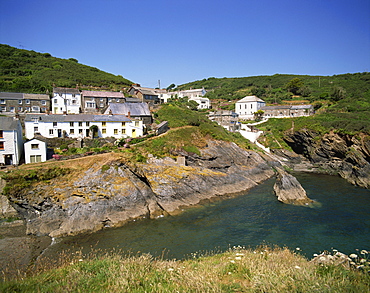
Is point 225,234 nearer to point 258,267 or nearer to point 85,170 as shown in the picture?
point 258,267

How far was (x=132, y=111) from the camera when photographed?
164ft

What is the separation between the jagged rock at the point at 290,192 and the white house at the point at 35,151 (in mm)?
32078

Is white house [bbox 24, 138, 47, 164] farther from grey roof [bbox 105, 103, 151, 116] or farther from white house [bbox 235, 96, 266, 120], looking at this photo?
white house [bbox 235, 96, 266, 120]

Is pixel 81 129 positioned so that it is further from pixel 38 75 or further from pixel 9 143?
pixel 38 75

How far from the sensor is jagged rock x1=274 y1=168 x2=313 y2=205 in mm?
31672

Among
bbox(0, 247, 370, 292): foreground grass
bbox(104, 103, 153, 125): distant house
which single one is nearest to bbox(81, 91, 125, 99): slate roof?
bbox(104, 103, 153, 125): distant house

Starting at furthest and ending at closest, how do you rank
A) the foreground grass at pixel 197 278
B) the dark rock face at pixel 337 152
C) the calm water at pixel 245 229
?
1. the dark rock face at pixel 337 152
2. the calm water at pixel 245 229
3. the foreground grass at pixel 197 278

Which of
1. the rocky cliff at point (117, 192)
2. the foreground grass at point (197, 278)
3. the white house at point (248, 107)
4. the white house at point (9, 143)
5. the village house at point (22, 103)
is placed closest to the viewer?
→ the foreground grass at point (197, 278)

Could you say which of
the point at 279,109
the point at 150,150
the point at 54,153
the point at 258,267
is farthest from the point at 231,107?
the point at 258,267

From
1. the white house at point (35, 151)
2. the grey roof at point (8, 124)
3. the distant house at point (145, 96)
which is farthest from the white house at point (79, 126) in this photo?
the distant house at point (145, 96)

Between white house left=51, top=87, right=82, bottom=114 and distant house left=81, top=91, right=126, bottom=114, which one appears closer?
white house left=51, top=87, right=82, bottom=114

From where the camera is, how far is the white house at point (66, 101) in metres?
52.5

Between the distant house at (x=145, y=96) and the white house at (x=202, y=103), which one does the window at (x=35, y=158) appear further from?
the white house at (x=202, y=103)

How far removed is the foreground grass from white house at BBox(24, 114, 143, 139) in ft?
105
